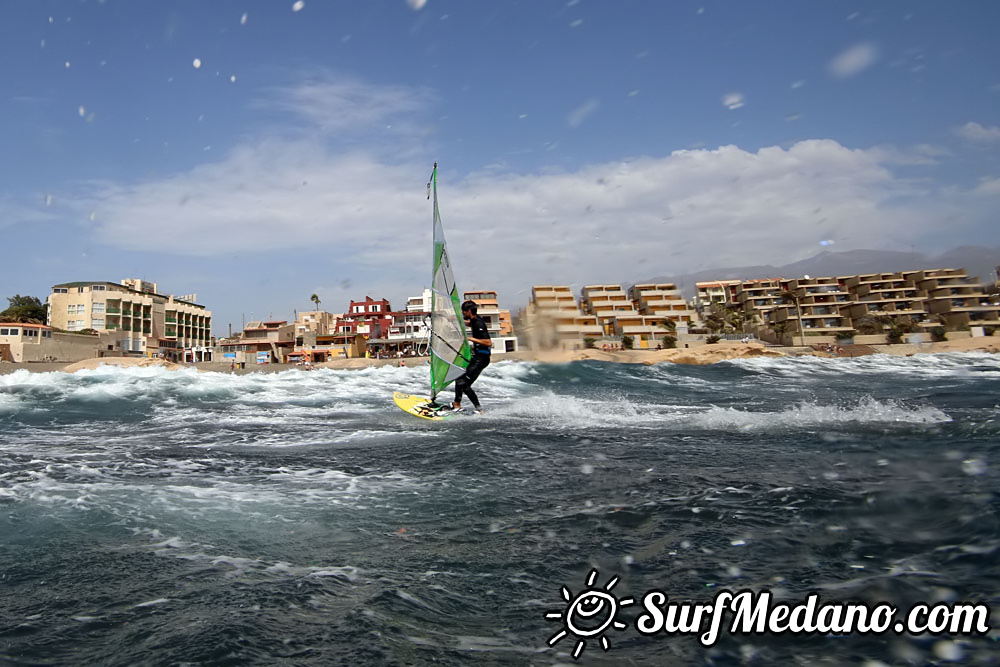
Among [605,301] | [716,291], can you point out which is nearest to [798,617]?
[605,301]

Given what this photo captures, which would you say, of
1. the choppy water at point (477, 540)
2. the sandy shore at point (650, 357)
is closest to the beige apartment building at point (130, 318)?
the sandy shore at point (650, 357)

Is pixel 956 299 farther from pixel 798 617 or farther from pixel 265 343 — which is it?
pixel 265 343

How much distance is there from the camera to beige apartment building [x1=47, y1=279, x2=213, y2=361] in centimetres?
7525

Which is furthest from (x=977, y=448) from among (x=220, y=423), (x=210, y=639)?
(x=220, y=423)

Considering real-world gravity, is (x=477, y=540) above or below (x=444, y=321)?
below

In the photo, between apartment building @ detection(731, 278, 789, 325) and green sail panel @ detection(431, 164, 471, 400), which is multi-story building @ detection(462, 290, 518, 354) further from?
green sail panel @ detection(431, 164, 471, 400)

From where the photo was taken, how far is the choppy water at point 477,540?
2.43 m

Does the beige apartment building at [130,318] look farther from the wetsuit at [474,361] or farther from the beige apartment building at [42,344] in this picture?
the wetsuit at [474,361]

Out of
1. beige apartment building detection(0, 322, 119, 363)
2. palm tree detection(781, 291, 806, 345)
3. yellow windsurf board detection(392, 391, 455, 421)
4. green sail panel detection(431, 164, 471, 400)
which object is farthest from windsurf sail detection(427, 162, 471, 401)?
palm tree detection(781, 291, 806, 345)

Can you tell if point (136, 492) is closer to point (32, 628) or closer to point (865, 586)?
point (32, 628)

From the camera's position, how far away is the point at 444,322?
1190 centimetres

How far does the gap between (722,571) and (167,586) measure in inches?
124

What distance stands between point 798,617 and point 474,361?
1011cm

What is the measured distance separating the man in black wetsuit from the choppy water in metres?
4.06
